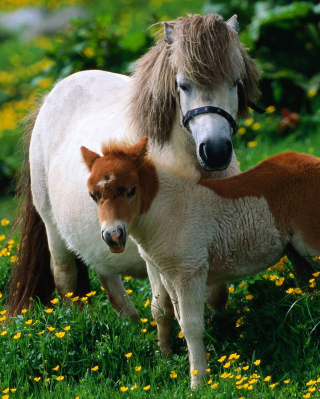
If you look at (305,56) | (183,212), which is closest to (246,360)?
(183,212)

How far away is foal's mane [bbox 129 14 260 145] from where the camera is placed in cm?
397

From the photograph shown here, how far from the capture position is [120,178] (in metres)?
3.51

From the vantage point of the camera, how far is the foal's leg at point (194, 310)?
3674 mm

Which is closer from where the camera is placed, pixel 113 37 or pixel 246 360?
pixel 246 360

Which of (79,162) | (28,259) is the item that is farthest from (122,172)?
(28,259)

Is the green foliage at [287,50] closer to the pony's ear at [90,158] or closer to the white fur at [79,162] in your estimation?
the white fur at [79,162]

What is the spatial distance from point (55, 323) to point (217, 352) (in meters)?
1.05

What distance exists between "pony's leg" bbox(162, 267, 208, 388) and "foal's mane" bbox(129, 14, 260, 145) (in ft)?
3.24

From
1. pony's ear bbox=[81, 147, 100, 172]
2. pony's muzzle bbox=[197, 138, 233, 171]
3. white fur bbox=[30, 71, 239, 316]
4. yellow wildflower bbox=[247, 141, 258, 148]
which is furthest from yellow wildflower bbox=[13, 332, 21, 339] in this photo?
yellow wildflower bbox=[247, 141, 258, 148]

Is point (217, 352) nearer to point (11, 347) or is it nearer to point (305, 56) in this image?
point (11, 347)

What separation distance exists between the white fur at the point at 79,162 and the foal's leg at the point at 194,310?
0.62 m

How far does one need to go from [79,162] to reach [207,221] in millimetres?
1473

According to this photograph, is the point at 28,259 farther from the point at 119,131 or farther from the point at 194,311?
the point at 194,311

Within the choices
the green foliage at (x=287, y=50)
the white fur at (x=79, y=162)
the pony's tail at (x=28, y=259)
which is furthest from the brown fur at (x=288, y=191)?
the green foliage at (x=287, y=50)
